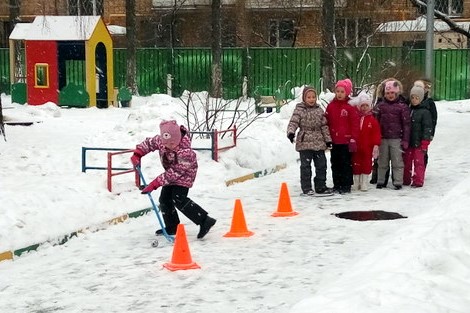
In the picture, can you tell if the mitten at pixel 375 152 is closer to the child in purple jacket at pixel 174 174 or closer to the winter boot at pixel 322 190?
the winter boot at pixel 322 190

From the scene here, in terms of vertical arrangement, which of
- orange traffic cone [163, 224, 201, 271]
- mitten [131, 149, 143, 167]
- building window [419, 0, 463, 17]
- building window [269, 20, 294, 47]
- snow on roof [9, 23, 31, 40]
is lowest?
orange traffic cone [163, 224, 201, 271]

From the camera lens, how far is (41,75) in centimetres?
2944

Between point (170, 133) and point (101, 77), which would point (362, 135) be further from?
point (101, 77)

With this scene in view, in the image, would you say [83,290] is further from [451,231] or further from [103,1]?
[103,1]

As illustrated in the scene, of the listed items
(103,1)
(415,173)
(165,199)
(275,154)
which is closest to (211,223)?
(165,199)

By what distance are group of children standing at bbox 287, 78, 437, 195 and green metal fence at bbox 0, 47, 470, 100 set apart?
705 inches

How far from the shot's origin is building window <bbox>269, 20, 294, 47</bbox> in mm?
45906

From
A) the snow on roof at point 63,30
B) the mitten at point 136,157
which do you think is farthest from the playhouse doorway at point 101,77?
Result: the mitten at point 136,157

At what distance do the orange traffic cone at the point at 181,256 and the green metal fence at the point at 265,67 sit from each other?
2368cm

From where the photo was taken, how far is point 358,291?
5.27 meters

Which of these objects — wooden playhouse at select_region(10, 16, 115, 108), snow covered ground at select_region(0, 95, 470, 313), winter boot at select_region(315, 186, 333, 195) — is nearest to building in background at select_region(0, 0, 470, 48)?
wooden playhouse at select_region(10, 16, 115, 108)

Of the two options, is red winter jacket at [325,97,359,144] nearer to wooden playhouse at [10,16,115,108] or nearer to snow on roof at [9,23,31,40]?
wooden playhouse at [10,16,115,108]

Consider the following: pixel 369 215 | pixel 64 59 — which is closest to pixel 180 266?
pixel 369 215

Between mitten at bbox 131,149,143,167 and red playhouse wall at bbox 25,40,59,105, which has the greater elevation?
red playhouse wall at bbox 25,40,59,105
